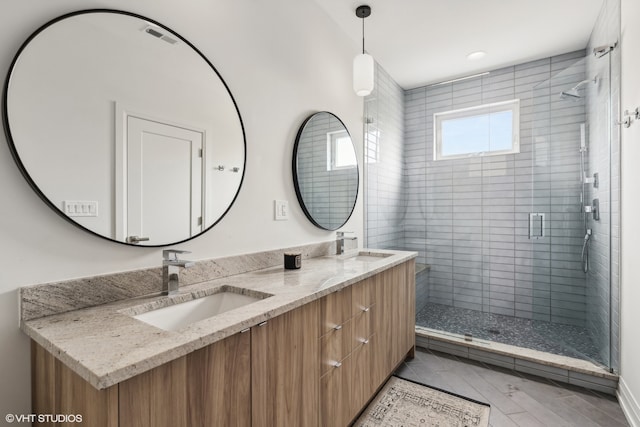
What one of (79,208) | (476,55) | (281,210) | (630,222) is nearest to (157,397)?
(79,208)

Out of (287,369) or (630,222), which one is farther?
(630,222)

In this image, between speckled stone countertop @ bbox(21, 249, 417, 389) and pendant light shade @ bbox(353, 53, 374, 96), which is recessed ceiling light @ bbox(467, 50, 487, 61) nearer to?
pendant light shade @ bbox(353, 53, 374, 96)

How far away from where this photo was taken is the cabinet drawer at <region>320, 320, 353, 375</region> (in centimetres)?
127

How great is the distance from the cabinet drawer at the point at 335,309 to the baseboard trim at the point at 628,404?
1.59 meters

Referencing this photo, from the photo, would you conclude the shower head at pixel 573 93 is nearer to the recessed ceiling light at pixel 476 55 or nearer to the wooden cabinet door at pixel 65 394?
the recessed ceiling light at pixel 476 55

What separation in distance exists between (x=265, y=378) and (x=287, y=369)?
11 cm

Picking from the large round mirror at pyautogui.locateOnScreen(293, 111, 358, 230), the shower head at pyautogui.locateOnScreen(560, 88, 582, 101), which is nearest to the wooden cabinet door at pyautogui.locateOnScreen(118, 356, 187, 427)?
the large round mirror at pyautogui.locateOnScreen(293, 111, 358, 230)

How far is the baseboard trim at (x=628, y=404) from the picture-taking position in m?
1.57

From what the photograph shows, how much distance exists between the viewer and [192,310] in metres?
1.17

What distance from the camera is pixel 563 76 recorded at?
8.04 feet

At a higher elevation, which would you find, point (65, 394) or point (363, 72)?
point (363, 72)

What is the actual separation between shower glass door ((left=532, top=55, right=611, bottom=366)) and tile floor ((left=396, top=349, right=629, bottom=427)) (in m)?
0.33

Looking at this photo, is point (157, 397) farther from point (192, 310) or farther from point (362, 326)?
point (362, 326)

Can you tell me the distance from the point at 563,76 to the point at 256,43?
2442 mm
